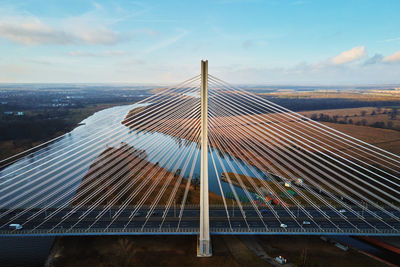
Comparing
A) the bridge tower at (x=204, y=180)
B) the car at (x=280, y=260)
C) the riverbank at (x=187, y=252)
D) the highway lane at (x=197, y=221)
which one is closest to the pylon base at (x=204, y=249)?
the bridge tower at (x=204, y=180)

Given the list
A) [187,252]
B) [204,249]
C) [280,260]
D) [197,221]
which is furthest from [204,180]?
[280,260]

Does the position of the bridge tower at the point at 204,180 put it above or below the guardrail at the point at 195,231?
above

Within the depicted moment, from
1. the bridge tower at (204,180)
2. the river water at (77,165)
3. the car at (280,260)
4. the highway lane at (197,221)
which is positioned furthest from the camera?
the river water at (77,165)

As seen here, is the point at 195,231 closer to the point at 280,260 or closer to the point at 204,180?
the point at 204,180

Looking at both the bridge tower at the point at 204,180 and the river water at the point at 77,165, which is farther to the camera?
the river water at the point at 77,165

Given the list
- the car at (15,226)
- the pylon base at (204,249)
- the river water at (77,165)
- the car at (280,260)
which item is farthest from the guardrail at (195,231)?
the river water at (77,165)

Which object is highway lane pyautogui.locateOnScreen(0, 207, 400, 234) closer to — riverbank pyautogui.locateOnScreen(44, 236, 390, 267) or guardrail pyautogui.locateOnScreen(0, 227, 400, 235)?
guardrail pyautogui.locateOnScreen(0, 227, 400, 235)

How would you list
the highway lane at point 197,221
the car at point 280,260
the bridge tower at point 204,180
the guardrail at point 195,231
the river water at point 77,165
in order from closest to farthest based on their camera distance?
the bridge tower at point 204,180
the car at point 280,260
the guardrail at point 195,231
the highway lane at point 197,221
the river water at point 77,165

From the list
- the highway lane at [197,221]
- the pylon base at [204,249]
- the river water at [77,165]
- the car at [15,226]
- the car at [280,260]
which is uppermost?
the river water at [77,165]

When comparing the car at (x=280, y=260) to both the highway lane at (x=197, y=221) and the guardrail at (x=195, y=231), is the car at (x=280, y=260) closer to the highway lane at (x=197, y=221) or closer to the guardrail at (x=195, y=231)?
the guardrail at (x=195, y=231)

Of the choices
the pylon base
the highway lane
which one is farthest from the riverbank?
the highway lane
